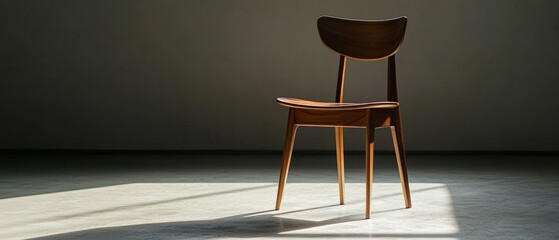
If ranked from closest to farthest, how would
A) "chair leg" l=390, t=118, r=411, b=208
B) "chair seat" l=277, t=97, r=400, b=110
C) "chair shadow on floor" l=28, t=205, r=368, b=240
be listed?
"chair shadow on floor" l=28, t=205, r=368, b=240
"chair seat" l=277, t=97, r=400, b=110
"chair leg" l=390, t=118, r=411, b=208

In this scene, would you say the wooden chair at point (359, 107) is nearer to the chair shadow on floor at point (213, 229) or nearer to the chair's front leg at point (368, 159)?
the chair's front leg at point (368, 159)

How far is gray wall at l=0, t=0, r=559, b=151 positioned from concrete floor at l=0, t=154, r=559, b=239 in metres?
0.48

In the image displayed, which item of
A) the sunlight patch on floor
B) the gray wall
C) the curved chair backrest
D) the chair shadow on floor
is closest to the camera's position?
the chair shadow on floor

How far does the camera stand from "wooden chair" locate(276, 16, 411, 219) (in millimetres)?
3311

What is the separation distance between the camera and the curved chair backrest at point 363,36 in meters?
3.66

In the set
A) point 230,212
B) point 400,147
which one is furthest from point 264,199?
point 400,147

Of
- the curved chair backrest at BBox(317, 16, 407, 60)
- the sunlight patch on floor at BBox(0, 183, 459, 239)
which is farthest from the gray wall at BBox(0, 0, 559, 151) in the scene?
the curved chair backrest at BBox(317, 16, 407, 60)

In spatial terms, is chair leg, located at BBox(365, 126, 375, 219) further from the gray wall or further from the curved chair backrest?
the gray wall

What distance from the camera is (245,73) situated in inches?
256

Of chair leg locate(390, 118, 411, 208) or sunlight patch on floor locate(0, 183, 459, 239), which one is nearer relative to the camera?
sunlight patch on floor locate(0, 183, 459, 239)

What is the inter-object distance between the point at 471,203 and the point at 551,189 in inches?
29.6

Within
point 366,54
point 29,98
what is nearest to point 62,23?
point 29,98

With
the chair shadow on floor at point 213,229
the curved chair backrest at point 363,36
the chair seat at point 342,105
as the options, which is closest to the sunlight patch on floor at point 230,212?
the chair shadow on floor at point 213,229

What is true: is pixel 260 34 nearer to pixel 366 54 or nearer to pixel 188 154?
pixel 188 154
